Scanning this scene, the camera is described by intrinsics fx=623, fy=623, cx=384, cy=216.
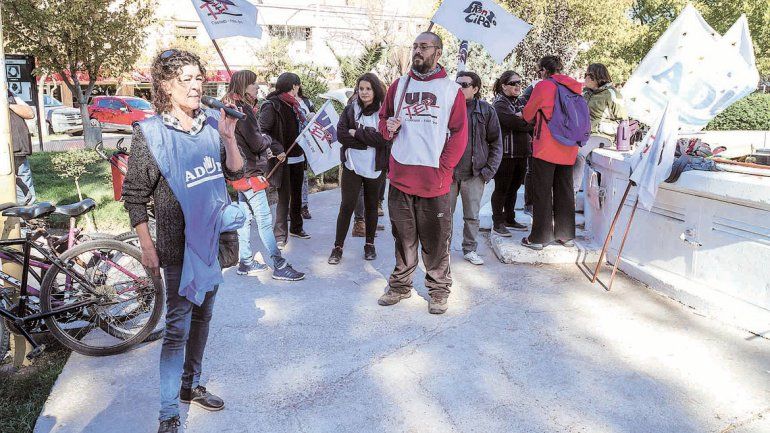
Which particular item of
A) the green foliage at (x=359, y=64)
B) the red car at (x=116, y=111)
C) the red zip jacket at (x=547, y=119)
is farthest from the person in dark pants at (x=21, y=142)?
the red car at (x=116, y=111)

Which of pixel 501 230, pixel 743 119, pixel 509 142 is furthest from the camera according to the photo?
pixel 743 119

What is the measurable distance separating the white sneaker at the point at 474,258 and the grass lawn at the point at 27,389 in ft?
11.7

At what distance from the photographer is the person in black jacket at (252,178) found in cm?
539

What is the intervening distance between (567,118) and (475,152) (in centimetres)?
88

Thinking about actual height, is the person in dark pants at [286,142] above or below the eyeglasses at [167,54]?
below

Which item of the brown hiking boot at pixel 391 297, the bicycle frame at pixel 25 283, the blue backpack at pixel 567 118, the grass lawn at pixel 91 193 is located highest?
the blue backpack at pixel 567 118

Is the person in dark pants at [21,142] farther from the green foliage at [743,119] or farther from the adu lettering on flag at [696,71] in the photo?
the green foliage at [743,119]

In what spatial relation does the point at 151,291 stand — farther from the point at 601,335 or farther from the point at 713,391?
the point at 713,391

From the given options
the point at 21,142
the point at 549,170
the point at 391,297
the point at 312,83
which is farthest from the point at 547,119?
the point at 312,83

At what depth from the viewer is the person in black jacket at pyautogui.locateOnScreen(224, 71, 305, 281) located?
5395 millimetres

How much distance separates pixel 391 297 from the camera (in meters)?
5.00

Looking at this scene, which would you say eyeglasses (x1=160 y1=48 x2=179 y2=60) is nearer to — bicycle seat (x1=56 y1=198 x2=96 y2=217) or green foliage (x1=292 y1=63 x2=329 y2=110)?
bicycle seat (x1=56 y1=198 x2=96 y2=217)

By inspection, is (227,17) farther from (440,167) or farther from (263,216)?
(440,167)

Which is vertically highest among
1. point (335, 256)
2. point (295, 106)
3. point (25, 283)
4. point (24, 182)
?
point (295, 106)
